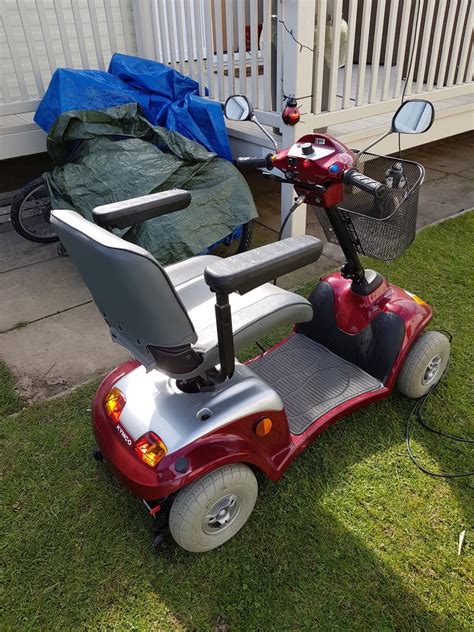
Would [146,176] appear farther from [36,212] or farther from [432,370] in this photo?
[432,370]

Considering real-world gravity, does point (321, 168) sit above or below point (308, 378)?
above

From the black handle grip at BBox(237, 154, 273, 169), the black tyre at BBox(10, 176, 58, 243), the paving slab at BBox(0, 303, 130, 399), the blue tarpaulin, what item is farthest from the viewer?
the black tyre at BBox(10, 176, 58, 243)

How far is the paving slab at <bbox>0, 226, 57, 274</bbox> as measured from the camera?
13.1ft

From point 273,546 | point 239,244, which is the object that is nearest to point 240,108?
point 239,244

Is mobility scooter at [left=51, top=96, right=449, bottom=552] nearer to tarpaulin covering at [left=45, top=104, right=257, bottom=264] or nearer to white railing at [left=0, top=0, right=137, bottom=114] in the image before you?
tarpaulin covering at [left=45, top=104, right=257, bottom=264]

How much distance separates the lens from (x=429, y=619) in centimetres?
170

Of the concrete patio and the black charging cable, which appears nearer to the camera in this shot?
the black charging cable

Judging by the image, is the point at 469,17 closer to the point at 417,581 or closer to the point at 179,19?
the point at 179,19

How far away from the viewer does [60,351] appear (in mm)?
2994

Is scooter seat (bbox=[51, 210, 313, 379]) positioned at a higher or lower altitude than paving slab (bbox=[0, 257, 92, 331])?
higher

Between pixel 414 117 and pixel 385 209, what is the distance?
33cm

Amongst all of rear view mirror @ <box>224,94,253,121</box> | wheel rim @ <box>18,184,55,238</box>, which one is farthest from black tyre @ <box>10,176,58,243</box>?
rear view mirror @ <box>224,94,253,121</box>

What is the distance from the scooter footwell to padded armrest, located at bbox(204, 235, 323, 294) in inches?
32.5

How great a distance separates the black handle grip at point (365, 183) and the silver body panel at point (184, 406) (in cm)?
Answer: 77
